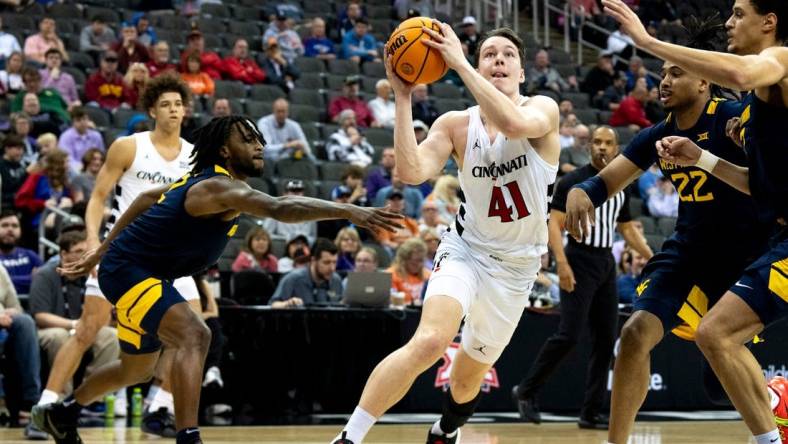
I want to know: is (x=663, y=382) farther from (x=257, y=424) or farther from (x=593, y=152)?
(x=257, y=424)

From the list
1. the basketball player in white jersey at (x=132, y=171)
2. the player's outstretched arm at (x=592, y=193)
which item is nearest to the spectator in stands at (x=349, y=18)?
the basketball player in white jersey at (x=132, y=171)

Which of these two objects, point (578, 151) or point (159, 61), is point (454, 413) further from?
point (578, 151)

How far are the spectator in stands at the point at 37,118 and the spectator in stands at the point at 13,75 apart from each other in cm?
56

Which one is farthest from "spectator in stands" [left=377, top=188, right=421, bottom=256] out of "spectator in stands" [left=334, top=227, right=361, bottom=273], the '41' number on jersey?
the '41' number on jersey

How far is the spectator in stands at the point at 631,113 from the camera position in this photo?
18688mm

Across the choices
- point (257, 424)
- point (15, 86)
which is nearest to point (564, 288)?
point (257, 424)

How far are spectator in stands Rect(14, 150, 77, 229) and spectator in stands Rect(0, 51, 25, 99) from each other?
2.33m

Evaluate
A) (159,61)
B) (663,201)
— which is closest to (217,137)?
(159,61)

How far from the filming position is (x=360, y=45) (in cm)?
1820

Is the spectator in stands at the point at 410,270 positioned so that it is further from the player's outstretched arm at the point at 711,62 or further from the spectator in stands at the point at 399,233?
the player's outstretched arm at the point at 711,62

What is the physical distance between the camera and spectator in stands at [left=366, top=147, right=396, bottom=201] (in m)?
14.3

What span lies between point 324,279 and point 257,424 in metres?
1.86

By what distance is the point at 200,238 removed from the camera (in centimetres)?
614

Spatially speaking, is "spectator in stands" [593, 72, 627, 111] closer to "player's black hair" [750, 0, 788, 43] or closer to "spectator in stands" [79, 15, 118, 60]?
"spectator in stands" [79, 15, 118, 60]
